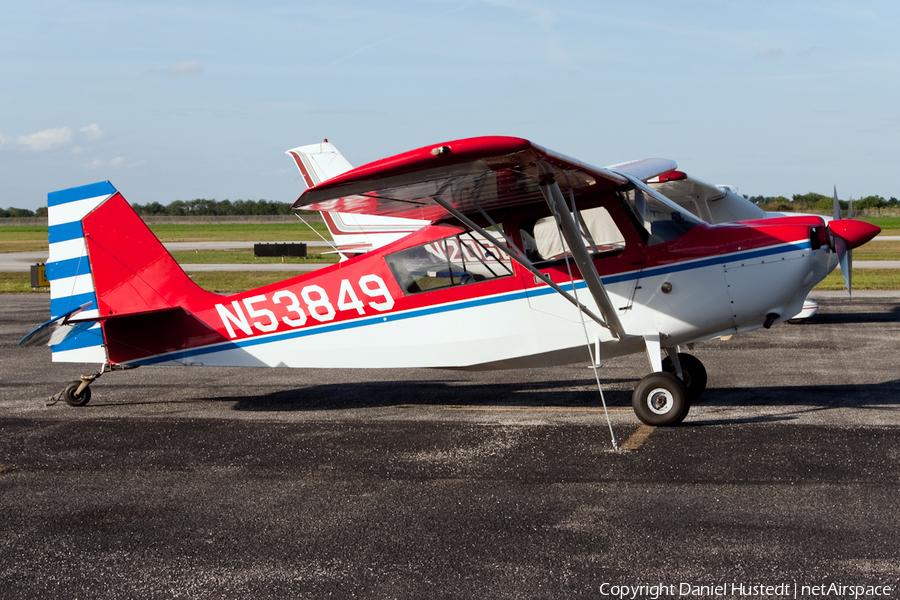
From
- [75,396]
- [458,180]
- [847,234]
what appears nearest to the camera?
[458,180]

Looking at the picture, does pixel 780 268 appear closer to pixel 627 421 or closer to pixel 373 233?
pixel 627 421

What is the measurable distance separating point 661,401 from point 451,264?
237 cm

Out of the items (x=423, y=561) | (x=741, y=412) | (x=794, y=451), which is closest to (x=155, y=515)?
(x=423, y=561)

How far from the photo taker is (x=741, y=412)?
786cm

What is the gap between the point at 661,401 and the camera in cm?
723

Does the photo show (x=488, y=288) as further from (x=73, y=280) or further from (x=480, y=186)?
(x=73, y=280)

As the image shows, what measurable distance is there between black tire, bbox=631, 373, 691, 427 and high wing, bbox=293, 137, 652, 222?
1863 millimetres

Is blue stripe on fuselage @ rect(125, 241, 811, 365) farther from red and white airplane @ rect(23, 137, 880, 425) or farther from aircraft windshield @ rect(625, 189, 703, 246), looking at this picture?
aircraft windshield @ rect(625, 189, 703, 246)

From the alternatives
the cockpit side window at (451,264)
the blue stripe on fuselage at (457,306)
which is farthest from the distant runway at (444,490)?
the cockpit side window at (451,264)

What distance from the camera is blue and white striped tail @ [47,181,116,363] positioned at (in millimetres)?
8453

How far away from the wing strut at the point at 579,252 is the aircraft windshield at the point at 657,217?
2.26ft

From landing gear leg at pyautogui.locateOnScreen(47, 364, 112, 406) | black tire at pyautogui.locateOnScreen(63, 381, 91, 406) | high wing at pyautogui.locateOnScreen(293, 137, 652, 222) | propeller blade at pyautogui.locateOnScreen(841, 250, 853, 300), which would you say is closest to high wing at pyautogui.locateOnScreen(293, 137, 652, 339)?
high wing at pyautogui.locateOnScreen(293, 137, 652, 222)

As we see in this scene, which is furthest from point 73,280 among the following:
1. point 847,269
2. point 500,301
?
point 847,269

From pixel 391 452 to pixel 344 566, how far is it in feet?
7.71
